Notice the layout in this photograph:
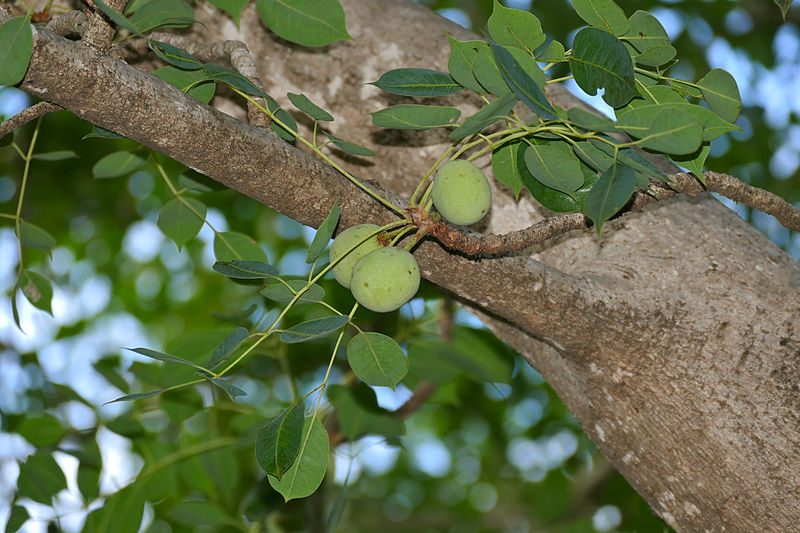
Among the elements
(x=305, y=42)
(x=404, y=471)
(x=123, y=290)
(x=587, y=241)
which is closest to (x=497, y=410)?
(x=404, y=471)

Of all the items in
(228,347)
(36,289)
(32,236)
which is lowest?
(36,289)

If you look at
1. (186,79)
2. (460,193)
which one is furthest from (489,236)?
(186,79)

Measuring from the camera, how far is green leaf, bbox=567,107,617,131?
3.18 ft

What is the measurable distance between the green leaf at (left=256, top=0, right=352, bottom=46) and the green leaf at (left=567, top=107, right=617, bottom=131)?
59cm

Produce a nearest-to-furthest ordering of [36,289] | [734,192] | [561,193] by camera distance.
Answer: [561,193]
[734,192]
[36,289]

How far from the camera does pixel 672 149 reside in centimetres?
102

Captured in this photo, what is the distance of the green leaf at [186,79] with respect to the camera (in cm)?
139

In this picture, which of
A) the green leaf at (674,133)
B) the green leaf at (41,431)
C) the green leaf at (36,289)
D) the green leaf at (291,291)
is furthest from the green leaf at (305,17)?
the green leaf at (41,431)

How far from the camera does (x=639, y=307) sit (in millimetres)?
1384

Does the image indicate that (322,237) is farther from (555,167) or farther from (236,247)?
(236,247)

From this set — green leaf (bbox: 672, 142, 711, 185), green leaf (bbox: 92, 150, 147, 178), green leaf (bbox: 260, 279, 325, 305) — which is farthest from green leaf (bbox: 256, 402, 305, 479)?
green leaf (bbox: 92, 150, 147, 178)

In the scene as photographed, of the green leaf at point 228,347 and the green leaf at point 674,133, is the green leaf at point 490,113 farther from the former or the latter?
the green leaf at point 228,347

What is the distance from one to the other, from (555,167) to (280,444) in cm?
64

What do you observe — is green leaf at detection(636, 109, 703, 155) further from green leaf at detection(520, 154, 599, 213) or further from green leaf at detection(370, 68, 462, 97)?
green leaf at detection(370, 68, 462, 97)
